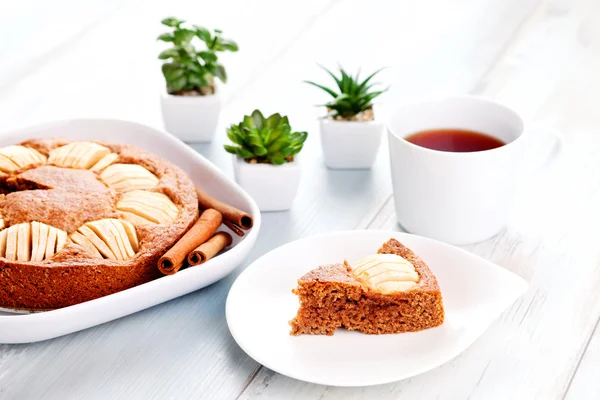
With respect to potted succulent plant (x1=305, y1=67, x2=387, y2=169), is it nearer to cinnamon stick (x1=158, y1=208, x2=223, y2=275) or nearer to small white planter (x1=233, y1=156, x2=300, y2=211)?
small white planter (x1=233, y1=156, x2=300, y2=211)

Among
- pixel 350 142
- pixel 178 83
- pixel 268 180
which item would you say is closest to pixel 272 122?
pixel 268 180

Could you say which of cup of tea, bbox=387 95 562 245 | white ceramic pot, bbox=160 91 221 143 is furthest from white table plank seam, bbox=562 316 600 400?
white ceramic pot, bbox=160 91 221 143

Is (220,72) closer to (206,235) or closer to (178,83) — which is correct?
(178,83)

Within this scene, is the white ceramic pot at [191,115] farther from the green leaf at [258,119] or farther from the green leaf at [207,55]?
the green leaf at [258,119]

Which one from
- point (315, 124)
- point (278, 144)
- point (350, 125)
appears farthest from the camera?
point (315, 124)

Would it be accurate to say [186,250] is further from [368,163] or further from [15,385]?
[368,163]

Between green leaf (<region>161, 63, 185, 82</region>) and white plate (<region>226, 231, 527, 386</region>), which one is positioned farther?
green leaf (<region>161, 63, 185, 82</region>)

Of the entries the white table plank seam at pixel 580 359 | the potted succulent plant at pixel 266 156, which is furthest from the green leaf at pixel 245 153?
the white table plank seam at pixel 580 359
